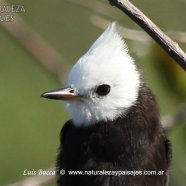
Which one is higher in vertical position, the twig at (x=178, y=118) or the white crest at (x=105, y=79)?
the white crest at (x=105, y=79)

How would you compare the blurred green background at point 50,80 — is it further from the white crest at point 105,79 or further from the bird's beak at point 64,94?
the bird's beak at point 64,94

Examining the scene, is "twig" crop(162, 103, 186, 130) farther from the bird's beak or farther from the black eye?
the bird's beak

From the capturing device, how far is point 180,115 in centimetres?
727

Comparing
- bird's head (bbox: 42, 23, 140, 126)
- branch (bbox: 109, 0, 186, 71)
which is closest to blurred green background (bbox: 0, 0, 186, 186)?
bird's head (bbox: 42, 23, 140, 126)

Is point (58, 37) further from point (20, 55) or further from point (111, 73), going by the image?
point (111, 73)

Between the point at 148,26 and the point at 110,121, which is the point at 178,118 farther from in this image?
the point at 148,26

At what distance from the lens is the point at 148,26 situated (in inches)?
224

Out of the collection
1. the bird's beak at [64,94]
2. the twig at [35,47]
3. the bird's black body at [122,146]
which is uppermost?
the twig at [35,47]

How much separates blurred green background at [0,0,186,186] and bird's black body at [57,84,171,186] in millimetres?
366

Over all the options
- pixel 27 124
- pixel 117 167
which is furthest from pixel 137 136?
pixel 27 124

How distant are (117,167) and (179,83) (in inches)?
35.5

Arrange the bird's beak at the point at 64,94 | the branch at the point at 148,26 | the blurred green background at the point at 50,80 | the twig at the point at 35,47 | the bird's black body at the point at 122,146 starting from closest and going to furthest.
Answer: the branch at the point at 148,26 < the bird's beak at the point at 64,94 < the bird's black body at the point at 122,146 < the blurred green background at the point at 50,80 < the twig at the point at 35,47

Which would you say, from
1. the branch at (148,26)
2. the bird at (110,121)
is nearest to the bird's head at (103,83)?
the bird at (110,121)

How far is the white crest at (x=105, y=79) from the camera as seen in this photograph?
252 inches
